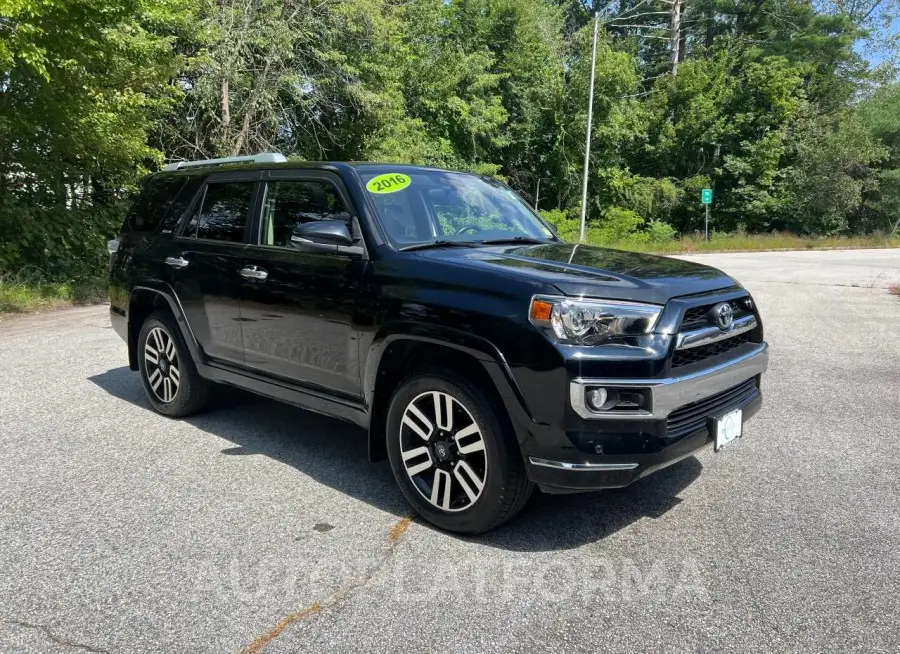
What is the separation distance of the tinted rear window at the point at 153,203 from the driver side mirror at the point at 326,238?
2.05 m

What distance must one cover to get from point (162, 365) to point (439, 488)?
9.82ft

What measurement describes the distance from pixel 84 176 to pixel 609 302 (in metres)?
14.3

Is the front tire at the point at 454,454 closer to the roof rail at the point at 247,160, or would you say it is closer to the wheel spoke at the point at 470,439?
the wheel spoke at the point at 470,439

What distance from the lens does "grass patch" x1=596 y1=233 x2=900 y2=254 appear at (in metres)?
33.4

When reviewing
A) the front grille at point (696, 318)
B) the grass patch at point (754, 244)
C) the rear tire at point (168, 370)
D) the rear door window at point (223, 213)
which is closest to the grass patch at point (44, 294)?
the rear tire at point (168, 370)

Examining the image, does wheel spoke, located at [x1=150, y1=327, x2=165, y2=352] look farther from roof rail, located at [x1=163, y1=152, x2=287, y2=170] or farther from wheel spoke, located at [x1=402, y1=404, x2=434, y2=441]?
wheel spoke, located at [x1=402, y1=404, x2=434, y2=441]

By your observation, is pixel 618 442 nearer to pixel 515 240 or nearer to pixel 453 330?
pixel 453 330

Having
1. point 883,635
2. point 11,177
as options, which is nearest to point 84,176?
point 11,177

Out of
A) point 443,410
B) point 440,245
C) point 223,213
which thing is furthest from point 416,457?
point 223,213

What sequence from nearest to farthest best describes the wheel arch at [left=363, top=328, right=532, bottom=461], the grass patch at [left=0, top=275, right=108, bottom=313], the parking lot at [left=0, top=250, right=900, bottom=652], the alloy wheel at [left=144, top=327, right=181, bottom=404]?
the parking lot at [left=0, top=250, right=900, bottom=652] < the wheel arch at [left=363, top=328, right=532, bottom=461] < the alloy wheel at [left=144, top=327, right=181, bottom=404] < the grass patch at [left=0, top=275, right=108, bottom=313]

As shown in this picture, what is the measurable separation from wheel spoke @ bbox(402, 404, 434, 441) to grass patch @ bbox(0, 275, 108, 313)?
10.8m

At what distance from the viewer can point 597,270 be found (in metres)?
3.48

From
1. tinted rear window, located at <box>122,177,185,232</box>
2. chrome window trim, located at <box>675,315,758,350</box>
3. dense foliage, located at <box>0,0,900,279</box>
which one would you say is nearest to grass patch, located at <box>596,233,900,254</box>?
dense foliage, located at <box>0,0,900,279</box>

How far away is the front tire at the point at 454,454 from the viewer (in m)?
3.26
